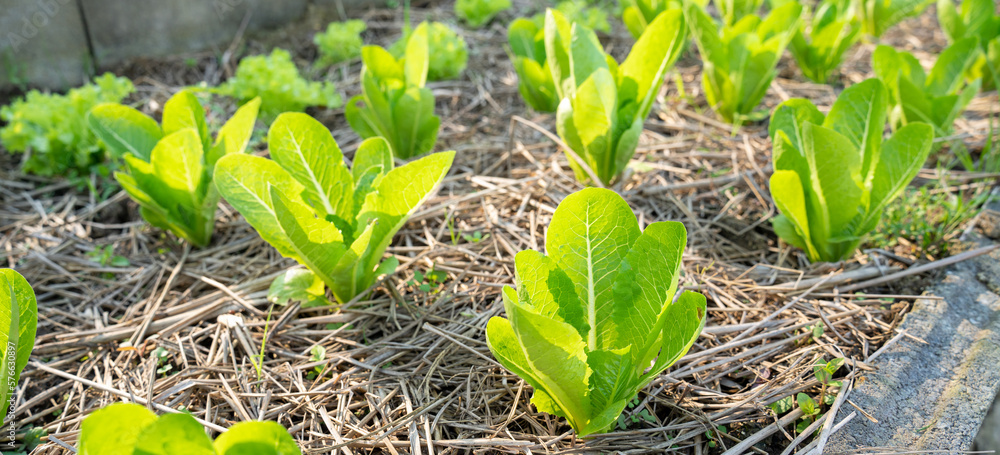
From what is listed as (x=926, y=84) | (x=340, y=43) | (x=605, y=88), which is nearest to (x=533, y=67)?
(x=605, y=88)

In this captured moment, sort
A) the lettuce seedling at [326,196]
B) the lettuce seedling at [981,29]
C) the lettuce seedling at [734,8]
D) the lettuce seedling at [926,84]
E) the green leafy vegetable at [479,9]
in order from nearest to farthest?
the lettuce seedling at [326,196]
the lettuce seedling at [926,84]
the lettuce seedling at [981,29]
the lettuce seedling at [734,8]
the green leafy vegetable at [479,9]

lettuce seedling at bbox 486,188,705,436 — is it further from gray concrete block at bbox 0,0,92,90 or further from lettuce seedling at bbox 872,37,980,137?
gray concrete block at bbox 0,0,92,90

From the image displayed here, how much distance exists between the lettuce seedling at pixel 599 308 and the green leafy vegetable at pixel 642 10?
1780mm

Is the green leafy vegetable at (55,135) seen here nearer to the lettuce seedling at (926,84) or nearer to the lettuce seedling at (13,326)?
the lettuce seedling at (13,326)

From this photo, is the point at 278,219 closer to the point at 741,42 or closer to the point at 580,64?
the point at 580,64

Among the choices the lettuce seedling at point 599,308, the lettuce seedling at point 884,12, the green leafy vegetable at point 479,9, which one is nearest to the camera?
the lettuce seedling at point 599,308

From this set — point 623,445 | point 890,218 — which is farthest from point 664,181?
point 623,445

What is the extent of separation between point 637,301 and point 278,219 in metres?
0.79

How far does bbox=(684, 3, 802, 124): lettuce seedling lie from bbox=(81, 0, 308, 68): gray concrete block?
2.19m

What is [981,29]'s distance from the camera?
8.54ft

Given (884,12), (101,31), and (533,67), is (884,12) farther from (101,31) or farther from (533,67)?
(101,31)

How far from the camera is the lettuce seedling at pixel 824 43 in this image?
2572mm

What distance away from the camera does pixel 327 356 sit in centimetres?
150

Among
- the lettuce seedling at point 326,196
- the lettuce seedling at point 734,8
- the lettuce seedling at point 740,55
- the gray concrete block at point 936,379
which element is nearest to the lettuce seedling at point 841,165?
the gray concrete block at point 936,379
